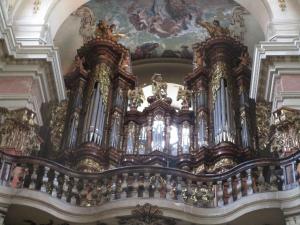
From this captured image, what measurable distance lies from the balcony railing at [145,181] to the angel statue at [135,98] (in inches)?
220

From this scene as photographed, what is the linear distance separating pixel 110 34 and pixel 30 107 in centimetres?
449

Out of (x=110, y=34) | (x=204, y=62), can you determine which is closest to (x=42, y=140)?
(x=110, y=34)

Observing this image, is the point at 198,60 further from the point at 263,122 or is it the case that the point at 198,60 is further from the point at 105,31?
the point at 263,122

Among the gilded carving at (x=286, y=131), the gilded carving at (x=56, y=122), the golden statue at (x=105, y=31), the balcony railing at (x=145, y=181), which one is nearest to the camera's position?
the balcony railing at (x=145, y=181)

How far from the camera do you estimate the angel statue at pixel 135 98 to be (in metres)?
15.2

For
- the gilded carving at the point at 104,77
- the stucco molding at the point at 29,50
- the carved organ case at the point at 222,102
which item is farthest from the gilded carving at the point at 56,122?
the carved organ case at the point at 222,102

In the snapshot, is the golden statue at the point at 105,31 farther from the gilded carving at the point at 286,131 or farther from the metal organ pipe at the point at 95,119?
the gilded carving at the point at 286,131

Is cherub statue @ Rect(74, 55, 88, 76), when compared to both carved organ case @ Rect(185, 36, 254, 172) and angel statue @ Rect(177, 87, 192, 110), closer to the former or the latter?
angel statue @ Rect(177, 87, 192, 110)

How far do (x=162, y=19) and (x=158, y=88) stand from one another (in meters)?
2.25

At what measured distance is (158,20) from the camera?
16469 millimetres

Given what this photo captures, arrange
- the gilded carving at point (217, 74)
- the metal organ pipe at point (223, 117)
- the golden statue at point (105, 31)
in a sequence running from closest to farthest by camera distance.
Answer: the metal organ pipe at point (223, 117)
the gilded carving at point (217, 74)
the golden statue at point (105, 31)

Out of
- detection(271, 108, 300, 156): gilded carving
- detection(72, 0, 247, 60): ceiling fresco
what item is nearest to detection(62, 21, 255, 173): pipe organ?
detection(72, 0, 247, 60): ceiling fresco

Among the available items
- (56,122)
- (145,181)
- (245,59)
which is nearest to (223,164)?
(145,181)

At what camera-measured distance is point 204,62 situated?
15609mm
